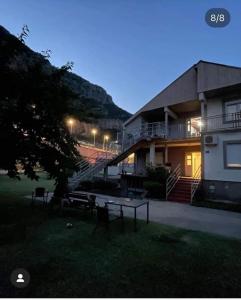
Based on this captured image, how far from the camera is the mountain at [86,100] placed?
30.1 feet

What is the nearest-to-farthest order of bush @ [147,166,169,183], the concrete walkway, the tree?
1. the tree
2. the concrete walkway
3. bush @ [147,166,169,183]

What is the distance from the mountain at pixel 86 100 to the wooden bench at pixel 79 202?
3309 mm

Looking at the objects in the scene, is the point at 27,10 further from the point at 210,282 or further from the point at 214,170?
the point at 214,170

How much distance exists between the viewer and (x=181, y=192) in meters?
14.8

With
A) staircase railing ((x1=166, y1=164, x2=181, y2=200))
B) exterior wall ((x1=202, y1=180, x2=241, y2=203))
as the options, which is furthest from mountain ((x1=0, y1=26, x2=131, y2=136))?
exterior wall ((x1=202, y1=180, x2=241, y2=203))

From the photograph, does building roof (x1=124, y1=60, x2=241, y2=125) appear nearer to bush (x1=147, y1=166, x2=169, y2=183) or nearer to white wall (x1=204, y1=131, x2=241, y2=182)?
white wall (x1=204, y1=131, x2=241, y2=182)

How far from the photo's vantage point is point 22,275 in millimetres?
3975

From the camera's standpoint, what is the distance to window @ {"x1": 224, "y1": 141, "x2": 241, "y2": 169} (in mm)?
13391

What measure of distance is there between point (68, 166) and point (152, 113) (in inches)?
573

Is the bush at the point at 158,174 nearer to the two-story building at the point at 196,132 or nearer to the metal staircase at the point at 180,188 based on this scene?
the metal staircase at the point at 180,188

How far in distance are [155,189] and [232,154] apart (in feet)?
18.0

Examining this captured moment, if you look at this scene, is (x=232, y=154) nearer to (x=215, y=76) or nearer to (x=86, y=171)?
(x=215, y=76)

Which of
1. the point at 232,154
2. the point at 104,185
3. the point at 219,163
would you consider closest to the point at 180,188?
the point at 219,163

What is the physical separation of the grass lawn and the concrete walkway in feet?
3.08
